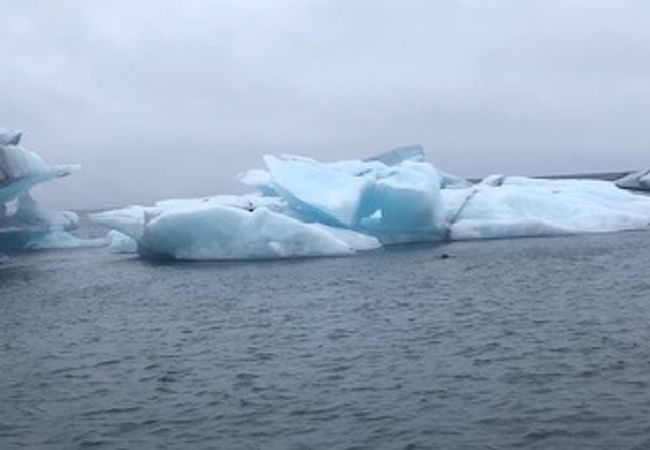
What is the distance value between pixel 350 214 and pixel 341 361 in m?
13.7

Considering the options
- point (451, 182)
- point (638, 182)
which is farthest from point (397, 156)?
point (638, 182)

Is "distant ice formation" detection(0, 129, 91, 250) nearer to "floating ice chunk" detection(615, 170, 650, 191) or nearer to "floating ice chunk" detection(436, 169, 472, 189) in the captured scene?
"floating ice chunk" detection(436, 169, 472, 189)

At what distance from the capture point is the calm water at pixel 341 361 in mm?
8422

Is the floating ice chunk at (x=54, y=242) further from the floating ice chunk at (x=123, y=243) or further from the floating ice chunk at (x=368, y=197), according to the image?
the floating ice chunk at (x=368, y=197)

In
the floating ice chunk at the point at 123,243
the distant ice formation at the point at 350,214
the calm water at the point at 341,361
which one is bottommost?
the calm water at the point at 341,361

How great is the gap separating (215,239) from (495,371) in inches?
598

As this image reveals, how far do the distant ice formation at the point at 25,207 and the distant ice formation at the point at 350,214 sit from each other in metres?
3.18

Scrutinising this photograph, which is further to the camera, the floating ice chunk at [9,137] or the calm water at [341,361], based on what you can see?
the floating ice chunk at [9,137]

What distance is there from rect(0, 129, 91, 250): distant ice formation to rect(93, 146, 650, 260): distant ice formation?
318cm

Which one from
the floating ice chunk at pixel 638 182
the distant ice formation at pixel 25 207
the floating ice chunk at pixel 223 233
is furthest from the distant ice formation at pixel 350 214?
the floating ice chunk at pixel 638 182

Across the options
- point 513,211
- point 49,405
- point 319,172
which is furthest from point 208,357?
point 513,211

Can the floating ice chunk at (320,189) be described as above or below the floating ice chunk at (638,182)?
below

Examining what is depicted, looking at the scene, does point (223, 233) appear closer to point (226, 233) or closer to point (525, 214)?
point (226, 233)

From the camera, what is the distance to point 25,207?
A: 32.3 m
